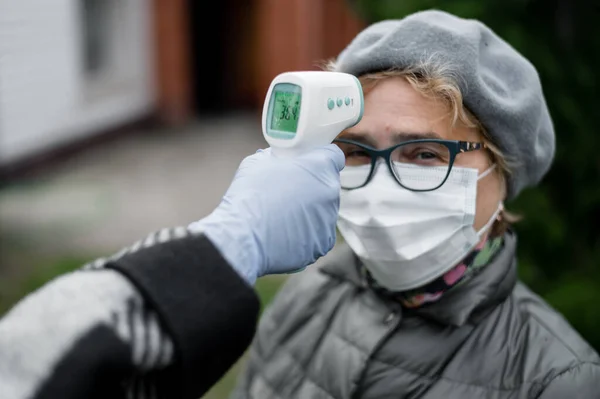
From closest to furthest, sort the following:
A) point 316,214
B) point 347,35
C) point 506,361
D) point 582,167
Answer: point 316,214 < point 506,361 < point 582,167 < point 347,35

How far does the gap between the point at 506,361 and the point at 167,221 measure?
566cm

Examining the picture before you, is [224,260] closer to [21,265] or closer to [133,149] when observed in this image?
[21,265]

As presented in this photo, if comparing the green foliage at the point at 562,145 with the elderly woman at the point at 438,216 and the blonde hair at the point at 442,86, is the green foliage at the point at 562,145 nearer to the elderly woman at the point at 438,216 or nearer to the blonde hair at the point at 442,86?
the elderly woman at the point at 438,216

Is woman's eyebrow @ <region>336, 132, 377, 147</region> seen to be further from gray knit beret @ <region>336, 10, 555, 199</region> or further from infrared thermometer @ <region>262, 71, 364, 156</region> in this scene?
infrared thermometer @ <region>262, 71, 364, 156</region>

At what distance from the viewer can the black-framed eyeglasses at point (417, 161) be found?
172cm

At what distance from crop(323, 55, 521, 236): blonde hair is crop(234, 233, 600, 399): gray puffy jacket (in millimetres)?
274

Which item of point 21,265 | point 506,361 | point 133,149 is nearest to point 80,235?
point 21,265

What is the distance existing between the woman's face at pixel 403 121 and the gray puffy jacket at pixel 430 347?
242 mm

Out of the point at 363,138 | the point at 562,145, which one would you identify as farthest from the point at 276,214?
the point at 562,145

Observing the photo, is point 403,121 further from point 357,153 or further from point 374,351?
point 374,351

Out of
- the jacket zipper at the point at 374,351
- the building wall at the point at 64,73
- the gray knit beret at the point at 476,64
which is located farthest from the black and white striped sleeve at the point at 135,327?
the building wall at the point at 64,73

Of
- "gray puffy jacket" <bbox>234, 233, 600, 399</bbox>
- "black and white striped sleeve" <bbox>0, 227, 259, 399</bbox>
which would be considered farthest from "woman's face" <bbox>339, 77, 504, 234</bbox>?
"black and white striped sleeve" <bbox>0, 227, 259, 399</bbox>

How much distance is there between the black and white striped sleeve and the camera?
34.9 inches

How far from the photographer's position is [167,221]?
6.98m
